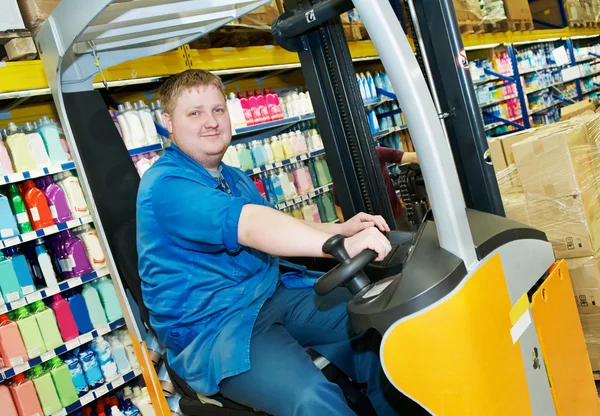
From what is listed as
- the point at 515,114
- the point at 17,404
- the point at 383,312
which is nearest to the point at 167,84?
the point at 383,312

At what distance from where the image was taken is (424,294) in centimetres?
134

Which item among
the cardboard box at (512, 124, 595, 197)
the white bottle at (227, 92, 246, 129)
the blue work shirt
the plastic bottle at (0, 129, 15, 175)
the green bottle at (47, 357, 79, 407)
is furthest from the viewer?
the white bottle at (227, 92, 246, 129)

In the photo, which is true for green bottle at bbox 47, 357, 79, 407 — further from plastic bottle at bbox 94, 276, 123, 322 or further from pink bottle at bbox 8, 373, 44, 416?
plastic bottle at bbox 94, 276, 123, 322

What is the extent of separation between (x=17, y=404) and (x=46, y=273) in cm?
79

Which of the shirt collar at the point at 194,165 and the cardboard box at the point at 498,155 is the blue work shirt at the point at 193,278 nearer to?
the shirt collar at the point at 194,165

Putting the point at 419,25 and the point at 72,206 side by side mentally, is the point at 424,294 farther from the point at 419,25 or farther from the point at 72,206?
the point at 72,206

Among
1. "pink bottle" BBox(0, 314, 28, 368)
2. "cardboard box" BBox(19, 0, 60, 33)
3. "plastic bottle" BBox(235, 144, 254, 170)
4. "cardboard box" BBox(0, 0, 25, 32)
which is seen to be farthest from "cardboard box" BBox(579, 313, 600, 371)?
"cardboard box" BBox(0, 0, 25, 32)

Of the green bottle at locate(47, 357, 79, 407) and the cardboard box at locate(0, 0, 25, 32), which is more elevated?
the cardboard box at locate(0, 0, 25, 32)

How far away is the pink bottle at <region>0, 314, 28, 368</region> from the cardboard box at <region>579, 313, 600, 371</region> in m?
3.30

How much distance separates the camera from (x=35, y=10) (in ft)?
10.0

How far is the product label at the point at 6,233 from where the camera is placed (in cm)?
309

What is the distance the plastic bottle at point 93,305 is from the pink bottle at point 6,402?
2.00 ft

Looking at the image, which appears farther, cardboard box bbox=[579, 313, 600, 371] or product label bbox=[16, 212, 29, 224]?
product label bbox=[16, 212, 29, 224]

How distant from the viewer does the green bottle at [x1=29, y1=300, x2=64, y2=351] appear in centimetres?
325
